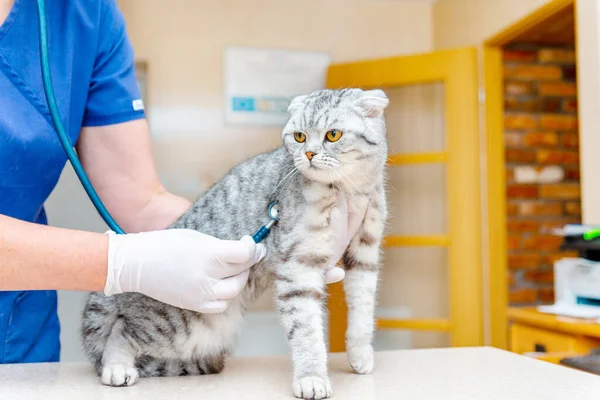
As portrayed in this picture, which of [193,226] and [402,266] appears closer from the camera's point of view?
[193,226]

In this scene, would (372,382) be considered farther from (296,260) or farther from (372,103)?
(372,103)

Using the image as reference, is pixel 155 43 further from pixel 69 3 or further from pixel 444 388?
pixel 444 388

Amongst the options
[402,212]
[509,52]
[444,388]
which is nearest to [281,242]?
[444,388]

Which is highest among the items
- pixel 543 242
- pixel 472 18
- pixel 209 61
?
pixel 472 18

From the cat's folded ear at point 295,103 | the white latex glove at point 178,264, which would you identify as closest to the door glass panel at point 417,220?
the cat's folded ear at point 295,103

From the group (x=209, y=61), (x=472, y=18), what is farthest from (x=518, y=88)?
(x=209, y=61)

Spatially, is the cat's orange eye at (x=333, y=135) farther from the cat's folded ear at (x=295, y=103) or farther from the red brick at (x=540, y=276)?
the red brick at (x=540, y=276)

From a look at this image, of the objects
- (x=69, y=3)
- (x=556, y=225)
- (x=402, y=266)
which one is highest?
(x=69, y=3)

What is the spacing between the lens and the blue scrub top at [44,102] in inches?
51.0

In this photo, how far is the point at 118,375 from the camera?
104cm

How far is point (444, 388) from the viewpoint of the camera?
3.22 ft

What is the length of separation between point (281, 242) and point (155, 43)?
3.03 metres

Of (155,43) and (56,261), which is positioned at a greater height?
(155,43)

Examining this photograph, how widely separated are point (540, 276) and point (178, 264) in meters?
3.29
